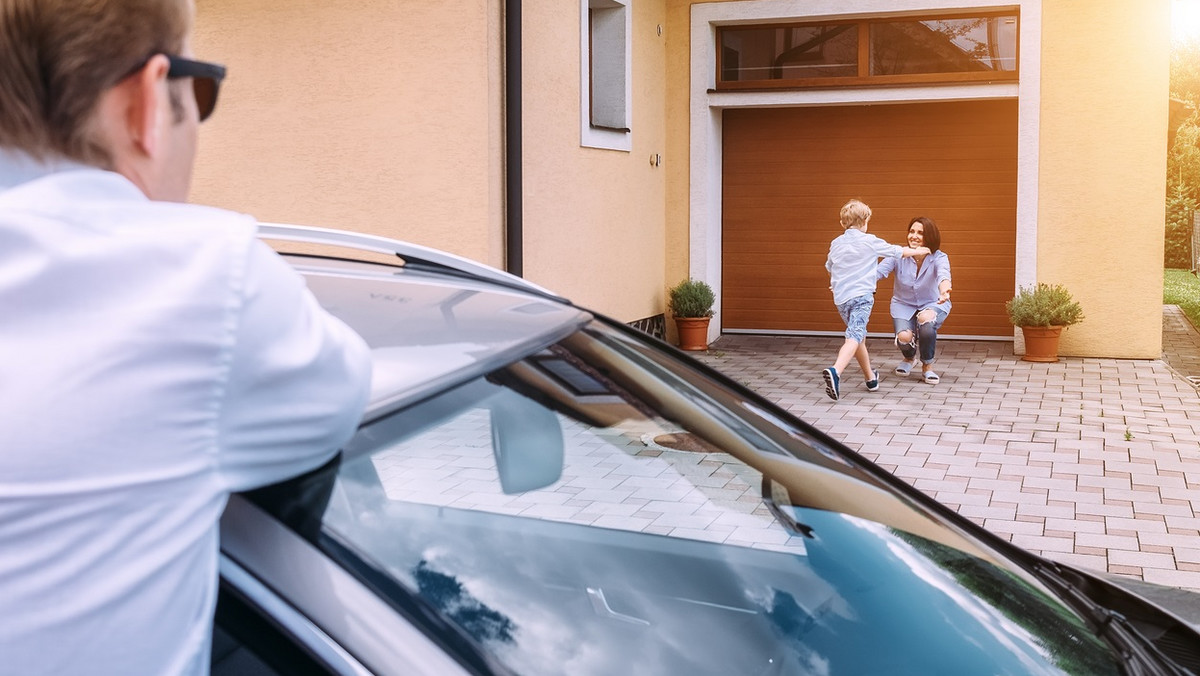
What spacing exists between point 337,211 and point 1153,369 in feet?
25.0

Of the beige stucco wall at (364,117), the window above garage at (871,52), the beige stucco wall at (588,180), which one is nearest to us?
the beige stucco wall at (364,117)

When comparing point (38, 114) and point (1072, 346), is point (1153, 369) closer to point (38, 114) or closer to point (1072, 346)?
point (1072, 346)

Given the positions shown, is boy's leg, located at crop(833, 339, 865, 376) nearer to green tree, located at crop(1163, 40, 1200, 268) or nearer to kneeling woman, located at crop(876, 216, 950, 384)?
kneeling woman, located at crop(876, 216, 950, 384)

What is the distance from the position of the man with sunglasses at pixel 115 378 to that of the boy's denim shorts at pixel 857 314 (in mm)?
8949

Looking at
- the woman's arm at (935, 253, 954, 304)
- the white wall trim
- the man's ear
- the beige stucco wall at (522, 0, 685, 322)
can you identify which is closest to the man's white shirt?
the man's ear

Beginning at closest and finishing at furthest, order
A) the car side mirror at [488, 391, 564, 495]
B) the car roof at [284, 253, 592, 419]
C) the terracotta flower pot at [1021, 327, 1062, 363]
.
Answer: the car roof at [284, 253, 592, 419], the car side mirror at [488, 391, 564, 495], the terracotta flower pot at [1021, 327, 1062, 363]

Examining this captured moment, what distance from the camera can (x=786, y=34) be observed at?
1272 centimetres

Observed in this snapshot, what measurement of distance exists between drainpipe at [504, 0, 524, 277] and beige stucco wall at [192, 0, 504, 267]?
2.8 inches

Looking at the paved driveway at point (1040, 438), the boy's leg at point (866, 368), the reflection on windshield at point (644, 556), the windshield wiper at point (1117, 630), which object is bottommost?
the paved driveway at point (1040, 438)

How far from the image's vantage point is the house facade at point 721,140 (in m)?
9.22

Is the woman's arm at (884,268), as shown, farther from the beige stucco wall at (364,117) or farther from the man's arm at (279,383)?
the man's arm at (279,383)

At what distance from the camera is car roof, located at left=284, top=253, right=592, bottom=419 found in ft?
4.61

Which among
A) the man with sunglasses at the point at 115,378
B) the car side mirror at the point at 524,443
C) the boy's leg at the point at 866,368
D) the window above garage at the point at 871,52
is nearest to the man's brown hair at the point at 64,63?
the man with sunglasses at the point at 115,378

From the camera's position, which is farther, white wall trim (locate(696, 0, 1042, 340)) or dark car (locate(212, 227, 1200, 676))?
white wall trim (locate(696, 0, 1042, 340))
